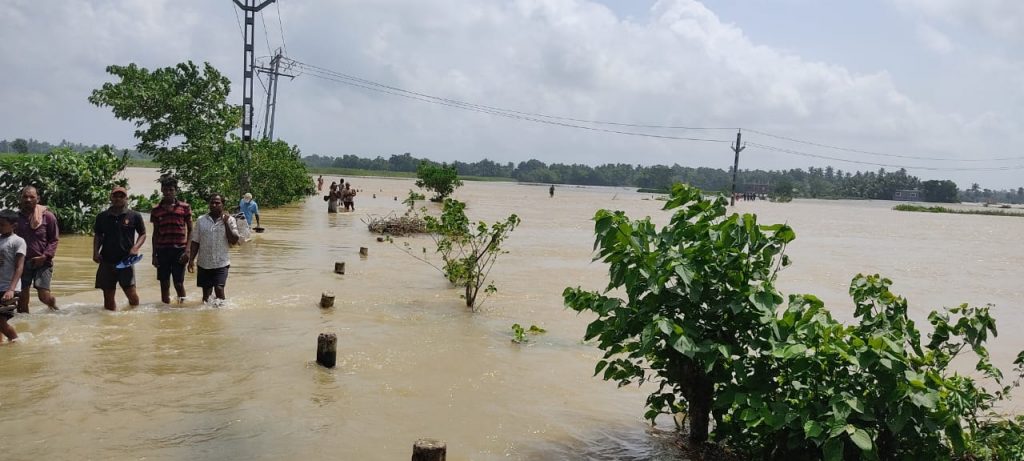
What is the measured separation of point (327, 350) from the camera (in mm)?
6719

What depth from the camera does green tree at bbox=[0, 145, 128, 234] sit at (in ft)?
49.2

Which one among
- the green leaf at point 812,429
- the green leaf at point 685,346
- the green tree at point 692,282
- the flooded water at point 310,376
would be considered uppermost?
the green tree at point 692,282

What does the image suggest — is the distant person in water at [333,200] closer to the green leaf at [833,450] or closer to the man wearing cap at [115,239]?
the man wearing cap at [115,239]

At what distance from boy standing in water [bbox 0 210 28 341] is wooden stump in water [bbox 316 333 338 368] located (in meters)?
2.91

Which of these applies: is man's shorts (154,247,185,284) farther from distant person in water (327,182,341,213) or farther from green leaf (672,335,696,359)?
distant person in water (327,182,341,213)

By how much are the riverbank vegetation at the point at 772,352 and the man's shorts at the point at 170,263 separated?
19.5 ft

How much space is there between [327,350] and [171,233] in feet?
10.5

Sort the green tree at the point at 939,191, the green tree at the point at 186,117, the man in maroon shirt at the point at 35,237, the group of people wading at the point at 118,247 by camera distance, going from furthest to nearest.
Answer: the green tree at the point at 939,191, the green tree at the point at 186,117, the man in maroon shirt at the point at 35,237, the group of people wading at the point at 118,247

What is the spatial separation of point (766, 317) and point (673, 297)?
1.90ft

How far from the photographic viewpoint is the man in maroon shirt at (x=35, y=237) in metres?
7.07

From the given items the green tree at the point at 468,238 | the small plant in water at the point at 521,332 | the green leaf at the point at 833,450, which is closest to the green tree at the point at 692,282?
the green leaf at the point at 833,450

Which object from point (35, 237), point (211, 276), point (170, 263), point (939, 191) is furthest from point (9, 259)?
point (939, 191)

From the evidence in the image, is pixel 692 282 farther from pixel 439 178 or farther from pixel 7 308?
pixel 439 178

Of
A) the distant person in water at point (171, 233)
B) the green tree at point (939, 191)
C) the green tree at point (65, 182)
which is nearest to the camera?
the distant person in water at point (171, 233)
